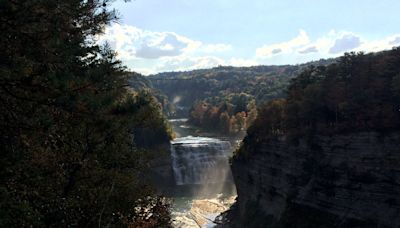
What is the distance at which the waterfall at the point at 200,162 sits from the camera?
8162cm

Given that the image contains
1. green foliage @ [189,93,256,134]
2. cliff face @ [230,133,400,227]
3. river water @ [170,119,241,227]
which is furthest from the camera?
green foliage @ [189,93,256,134]

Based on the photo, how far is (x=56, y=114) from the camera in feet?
35.8

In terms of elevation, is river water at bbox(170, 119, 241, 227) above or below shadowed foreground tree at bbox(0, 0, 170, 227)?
below

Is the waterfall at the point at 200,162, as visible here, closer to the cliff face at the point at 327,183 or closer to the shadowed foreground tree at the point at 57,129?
the cliff face at the point at 327,183

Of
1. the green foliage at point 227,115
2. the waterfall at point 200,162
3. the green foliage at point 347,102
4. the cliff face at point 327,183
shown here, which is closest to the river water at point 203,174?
the waterfall at point 200,162

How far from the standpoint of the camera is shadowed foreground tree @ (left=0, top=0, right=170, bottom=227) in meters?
9.38

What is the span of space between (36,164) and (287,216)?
101ft

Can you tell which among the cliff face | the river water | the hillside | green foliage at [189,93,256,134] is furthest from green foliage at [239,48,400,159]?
green foliage at [189,93,256,134]

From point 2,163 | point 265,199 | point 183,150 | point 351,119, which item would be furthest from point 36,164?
point 183,150

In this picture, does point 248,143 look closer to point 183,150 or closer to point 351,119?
point 351,119

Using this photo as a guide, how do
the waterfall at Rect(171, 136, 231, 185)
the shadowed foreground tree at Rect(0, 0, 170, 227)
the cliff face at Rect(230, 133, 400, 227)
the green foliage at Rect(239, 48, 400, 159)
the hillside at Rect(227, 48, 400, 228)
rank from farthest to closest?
the waterfall at Rect(171, 136, 231, 185), the green foliage at Rect(239, 48, 400, 159), the hillside at Rect(227, 48, 400, 228), the cliff face at Rect(230, 133, 400, 227), the shadowed foreground tree at Rect(0, 0, 170, 227)

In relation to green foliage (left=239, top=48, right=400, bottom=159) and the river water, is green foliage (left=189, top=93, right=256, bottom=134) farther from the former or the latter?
green foliage (left=239, top=48, right=400, bottom=159)

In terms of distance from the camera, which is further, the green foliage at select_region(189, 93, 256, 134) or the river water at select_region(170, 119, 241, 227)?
the green foliage at select_region(189, 93, 256, 134)

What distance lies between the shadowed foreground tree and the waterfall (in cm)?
6497
